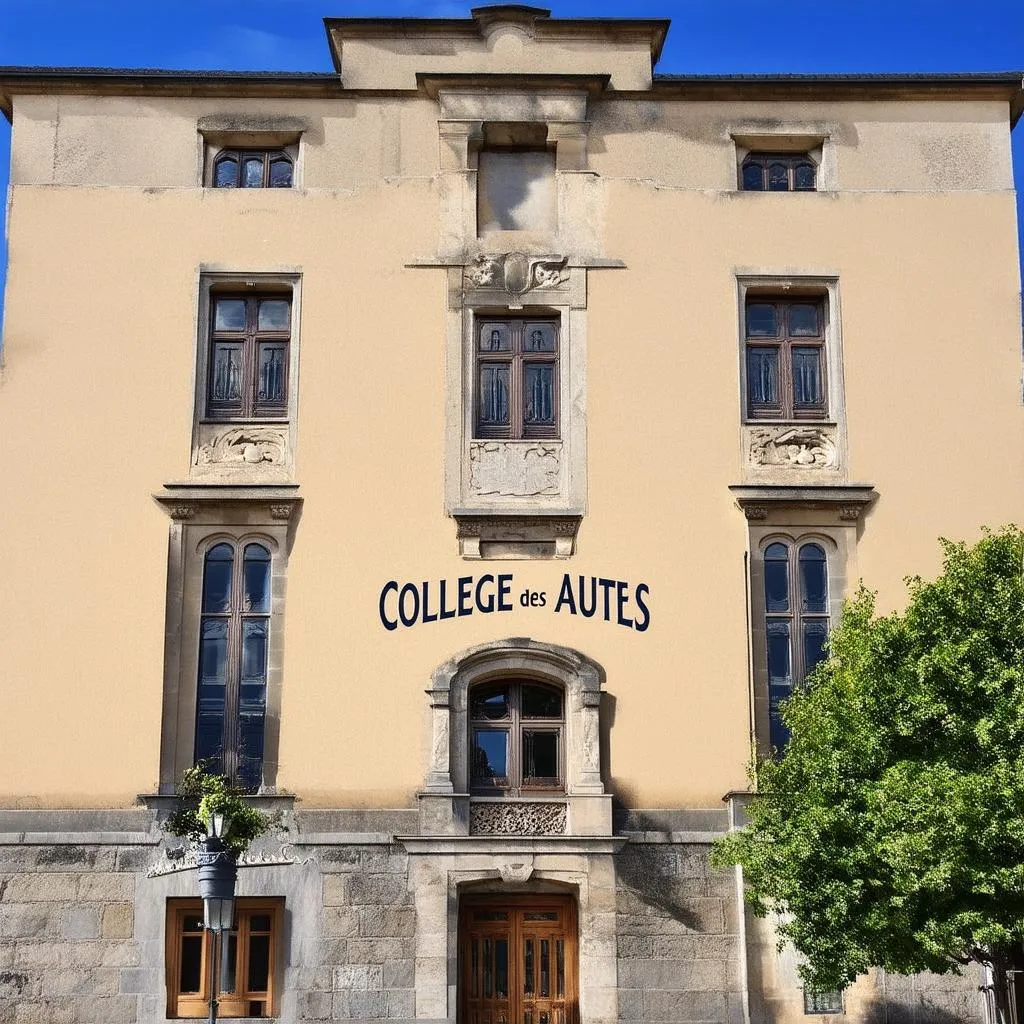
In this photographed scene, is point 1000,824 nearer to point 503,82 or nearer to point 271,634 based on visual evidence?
point 271,634

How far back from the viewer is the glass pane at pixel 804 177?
2728 cm

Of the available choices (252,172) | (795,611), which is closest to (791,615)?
(795,611)

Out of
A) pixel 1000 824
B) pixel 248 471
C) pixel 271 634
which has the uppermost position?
pixel 248 471

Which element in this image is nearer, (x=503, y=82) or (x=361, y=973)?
(x=361, y=973)

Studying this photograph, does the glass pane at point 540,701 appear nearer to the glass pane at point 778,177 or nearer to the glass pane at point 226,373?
the glass pane at point 226,373

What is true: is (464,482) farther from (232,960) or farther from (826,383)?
(232,960)

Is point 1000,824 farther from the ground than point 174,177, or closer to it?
closer to it

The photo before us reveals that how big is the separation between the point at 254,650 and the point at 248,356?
13.9 feet

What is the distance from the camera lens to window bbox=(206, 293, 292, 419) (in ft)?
85.7

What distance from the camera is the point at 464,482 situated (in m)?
25.6

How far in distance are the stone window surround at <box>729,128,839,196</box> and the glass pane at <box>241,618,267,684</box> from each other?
9317 millimetres

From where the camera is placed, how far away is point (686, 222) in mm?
26750

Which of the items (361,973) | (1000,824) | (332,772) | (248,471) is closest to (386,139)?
(248,471)

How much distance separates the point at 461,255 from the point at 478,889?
351 inches
